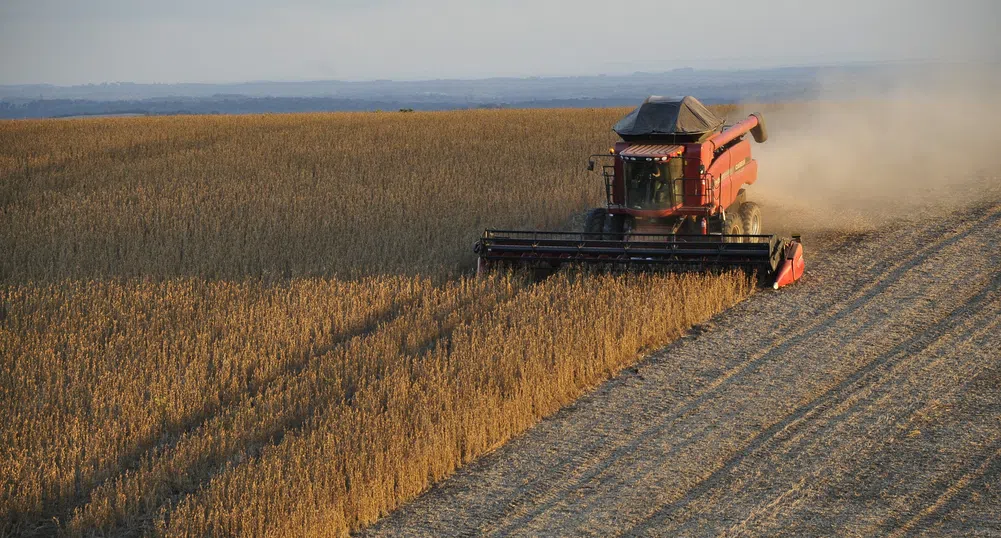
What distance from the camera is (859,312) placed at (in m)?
10.4

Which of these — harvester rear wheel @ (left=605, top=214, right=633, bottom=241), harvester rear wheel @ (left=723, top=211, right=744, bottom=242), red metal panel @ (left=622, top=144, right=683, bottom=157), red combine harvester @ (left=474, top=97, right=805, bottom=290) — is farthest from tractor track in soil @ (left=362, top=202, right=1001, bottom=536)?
harvester rear wheel @ (left=605, top=214, right=633, bottom=241)

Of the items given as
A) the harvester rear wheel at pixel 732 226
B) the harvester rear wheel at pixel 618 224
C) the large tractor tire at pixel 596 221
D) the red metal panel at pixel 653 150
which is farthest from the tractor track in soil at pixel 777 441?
the large tractor tire at pixel 596 221

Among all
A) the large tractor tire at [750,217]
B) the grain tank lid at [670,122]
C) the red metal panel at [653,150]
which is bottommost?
the large tractor tire at [750,217]

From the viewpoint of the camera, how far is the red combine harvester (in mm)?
11234

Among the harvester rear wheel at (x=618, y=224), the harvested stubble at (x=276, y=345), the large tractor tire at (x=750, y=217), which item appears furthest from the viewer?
the large tractor tire at (x=750, y=217)

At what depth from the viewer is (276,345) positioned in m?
9.30

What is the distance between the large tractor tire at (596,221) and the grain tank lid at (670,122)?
98 cm

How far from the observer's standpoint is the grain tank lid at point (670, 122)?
1227 centimetres

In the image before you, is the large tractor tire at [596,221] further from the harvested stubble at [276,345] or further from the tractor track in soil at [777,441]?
the tractor track in soil at [777,441]

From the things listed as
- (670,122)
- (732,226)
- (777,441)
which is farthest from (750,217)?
(777,441)

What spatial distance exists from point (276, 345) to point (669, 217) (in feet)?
17.6

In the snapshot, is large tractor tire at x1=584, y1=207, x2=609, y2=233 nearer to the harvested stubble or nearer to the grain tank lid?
the grain tank lid

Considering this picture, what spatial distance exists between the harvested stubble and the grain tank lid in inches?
84.9

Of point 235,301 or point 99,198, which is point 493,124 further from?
point 235,301
